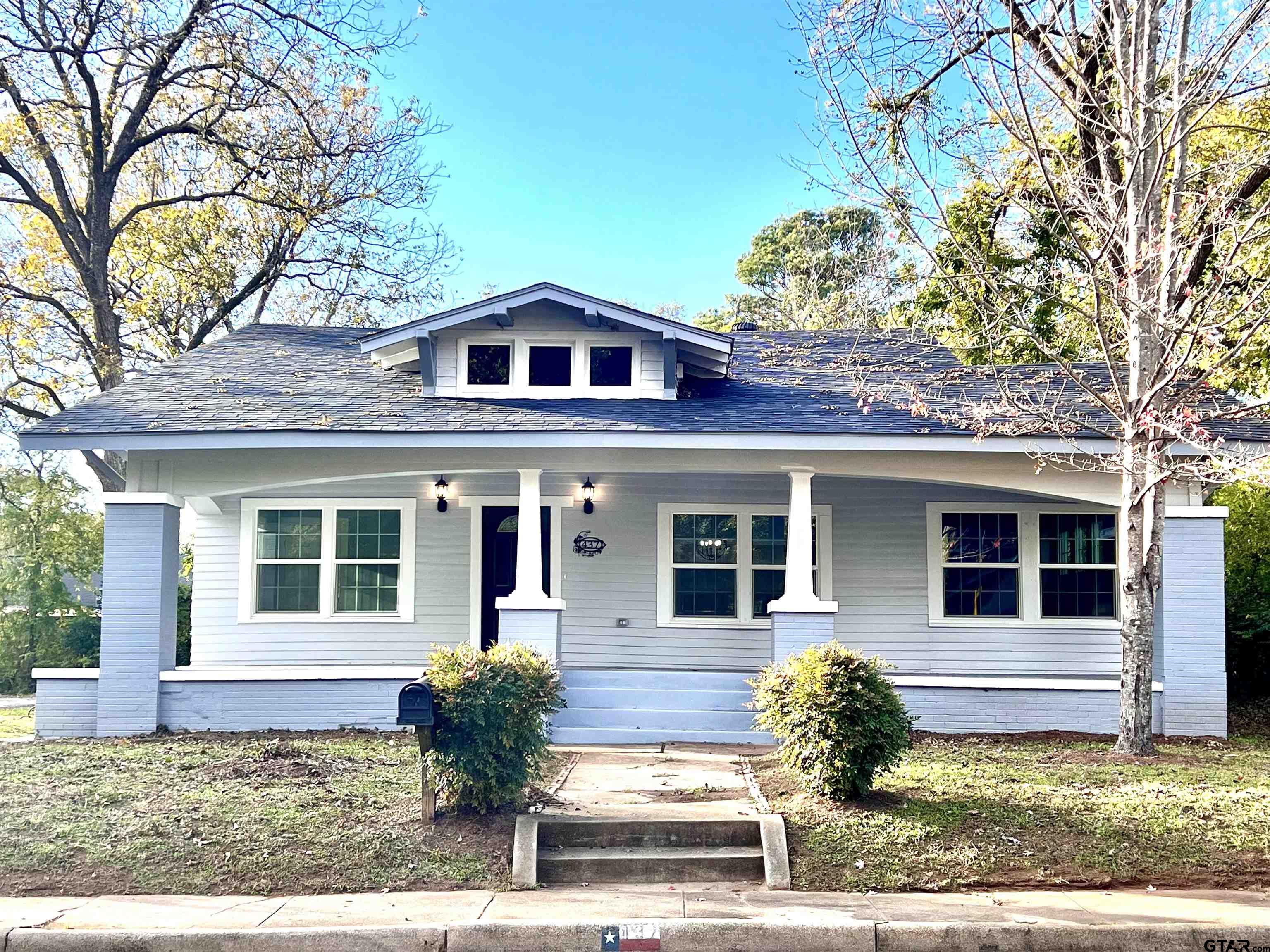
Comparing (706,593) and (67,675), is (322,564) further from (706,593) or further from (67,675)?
(706,593)

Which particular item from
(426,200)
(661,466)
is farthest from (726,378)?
(426,200)

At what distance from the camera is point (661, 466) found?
37.6 ft

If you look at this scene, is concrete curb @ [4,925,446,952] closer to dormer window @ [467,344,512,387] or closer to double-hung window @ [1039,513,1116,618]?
dormer window @ [467,344,512,387]

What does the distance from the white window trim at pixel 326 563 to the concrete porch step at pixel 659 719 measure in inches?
120

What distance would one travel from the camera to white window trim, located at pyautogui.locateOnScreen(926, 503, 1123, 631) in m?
12.9

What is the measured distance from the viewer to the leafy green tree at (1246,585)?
46.0 feet

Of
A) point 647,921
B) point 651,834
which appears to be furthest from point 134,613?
point 647,921

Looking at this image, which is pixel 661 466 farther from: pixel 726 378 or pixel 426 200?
pixel 426 200

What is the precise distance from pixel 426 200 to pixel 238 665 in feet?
47.8

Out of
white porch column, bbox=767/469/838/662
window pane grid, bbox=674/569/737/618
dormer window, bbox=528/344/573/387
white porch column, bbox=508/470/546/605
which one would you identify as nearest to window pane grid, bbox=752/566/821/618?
window pane grid, bbox=674/569/737/618

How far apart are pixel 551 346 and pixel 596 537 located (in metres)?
2.51

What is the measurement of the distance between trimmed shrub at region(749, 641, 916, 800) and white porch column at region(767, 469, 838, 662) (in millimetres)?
3082

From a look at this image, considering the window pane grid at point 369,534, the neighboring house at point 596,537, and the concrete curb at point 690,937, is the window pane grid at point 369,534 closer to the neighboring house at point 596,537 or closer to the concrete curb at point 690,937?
the neighboring house at point 596,537

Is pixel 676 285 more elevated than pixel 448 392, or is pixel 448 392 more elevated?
pixel 676 285
